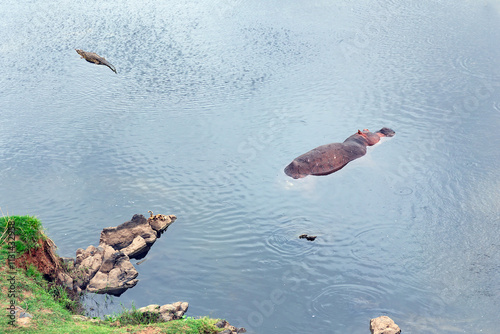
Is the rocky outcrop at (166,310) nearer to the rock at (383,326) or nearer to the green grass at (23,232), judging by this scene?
the green grass at (23,232)

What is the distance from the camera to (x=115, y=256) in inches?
537

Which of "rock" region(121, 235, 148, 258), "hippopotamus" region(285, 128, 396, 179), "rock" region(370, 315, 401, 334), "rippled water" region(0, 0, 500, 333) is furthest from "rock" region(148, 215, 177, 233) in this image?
"rock" region(370, 315, 401, 334)

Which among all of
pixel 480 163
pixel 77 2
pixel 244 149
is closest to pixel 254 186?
pixel 244 149

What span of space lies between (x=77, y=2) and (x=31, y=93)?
9096 millimetres

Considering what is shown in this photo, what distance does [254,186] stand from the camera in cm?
1672

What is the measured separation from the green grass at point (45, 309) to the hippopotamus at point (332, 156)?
6815 mm

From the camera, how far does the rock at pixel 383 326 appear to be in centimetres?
1121

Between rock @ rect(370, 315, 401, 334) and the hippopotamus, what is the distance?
6232mm

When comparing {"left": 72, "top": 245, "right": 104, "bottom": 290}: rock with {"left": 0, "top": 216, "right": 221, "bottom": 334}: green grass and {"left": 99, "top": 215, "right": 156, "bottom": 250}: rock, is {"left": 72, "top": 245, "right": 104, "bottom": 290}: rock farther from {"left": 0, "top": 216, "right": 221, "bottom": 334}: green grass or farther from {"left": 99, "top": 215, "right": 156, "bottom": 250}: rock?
{"left": 0, "top": 216, "right": 221, "bottom": 334}: green grass

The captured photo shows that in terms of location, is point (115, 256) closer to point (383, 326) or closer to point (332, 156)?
point (383, 326)

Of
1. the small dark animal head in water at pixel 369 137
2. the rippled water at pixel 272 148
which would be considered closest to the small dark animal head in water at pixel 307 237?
the rippled water at pixel 272 148

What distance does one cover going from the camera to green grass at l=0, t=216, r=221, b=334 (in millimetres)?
10484

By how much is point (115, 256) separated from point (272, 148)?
6897 mm

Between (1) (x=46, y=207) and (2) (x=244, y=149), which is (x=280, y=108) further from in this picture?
(1) (x=46, y=207)
